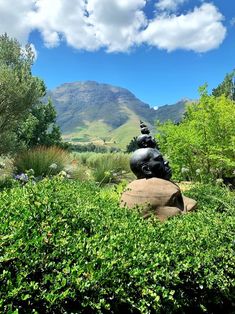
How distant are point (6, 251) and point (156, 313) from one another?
129 centimetres

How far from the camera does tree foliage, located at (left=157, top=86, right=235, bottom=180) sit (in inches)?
535

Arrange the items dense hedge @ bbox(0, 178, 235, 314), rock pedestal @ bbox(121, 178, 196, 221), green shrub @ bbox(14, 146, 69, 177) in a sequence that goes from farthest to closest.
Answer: green shrub @ bbox(14, 146, 69, 177)
rock pedestal @ bbox(121, 178, 196, 221)
dense hedge @ bbox(0, 178, 235, 314)

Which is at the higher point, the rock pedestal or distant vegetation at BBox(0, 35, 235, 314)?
the rock pedestal

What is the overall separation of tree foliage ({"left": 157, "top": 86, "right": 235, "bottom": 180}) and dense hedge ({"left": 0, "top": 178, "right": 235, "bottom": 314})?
29.9 ft

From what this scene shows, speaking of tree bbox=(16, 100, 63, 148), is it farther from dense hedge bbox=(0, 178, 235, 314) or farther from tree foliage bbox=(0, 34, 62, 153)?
dense hedge bbox=(0, 178, 235, 314)

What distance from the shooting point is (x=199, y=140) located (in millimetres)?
13805

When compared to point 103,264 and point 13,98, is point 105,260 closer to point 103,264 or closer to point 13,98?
point 103,264

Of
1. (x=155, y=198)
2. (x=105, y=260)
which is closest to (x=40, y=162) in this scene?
(x=155, y=198)

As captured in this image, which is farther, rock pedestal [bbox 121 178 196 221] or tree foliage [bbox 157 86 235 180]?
tree foliage [bbox 157 86 235 180]

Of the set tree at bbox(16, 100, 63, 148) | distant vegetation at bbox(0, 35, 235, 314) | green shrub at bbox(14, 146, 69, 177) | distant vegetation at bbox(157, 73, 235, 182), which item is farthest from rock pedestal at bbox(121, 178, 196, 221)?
tree at bbox(16, 100, 63, 148)

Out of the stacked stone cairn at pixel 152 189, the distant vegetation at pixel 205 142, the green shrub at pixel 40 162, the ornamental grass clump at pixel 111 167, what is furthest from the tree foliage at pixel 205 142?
the stacked stone cairn at pixel 152 189

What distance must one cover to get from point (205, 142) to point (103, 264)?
38.4 feet

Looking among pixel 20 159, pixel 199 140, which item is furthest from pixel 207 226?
pixel 20 159

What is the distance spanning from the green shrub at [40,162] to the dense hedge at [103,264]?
9842 millimetres
